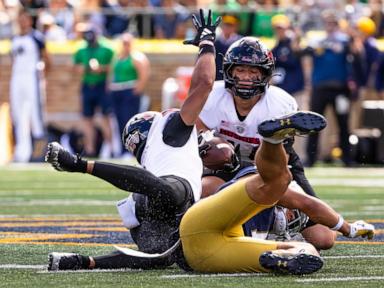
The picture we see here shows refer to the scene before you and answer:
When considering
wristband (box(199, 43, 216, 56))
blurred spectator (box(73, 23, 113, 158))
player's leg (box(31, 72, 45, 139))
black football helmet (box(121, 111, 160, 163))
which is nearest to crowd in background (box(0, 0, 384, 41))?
blurred spectator (box(73, 23, 113, 158))

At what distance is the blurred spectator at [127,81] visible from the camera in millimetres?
17031

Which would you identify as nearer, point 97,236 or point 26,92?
point 97,236

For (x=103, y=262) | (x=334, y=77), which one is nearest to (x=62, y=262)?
(x=103, y=262)

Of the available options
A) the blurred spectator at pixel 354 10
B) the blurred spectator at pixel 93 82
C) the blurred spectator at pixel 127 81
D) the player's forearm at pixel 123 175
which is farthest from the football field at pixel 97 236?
the blurred spectator at pixel 354 10

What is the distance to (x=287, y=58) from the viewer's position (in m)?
15.6

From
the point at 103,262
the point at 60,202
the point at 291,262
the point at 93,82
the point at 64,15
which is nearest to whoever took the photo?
the point at 291,262

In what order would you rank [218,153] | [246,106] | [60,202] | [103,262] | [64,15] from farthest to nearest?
[64,15] → [60,202] → [246,106] → [218,153] → [103,262]

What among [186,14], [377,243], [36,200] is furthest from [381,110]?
[377,243]

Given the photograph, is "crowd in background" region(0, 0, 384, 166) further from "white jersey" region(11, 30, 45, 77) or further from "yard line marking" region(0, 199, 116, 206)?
"yard line marking" region(0, 199, 116, 206)

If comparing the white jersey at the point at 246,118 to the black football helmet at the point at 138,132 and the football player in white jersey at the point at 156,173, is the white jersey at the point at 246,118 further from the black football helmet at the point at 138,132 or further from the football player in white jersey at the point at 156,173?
the black football helmet at the point at 138,132

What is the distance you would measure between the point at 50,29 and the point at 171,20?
74.3 inches

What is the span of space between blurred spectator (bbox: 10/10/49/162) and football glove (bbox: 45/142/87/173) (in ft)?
37.0

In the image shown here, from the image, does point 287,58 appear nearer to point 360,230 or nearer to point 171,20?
point 171,20

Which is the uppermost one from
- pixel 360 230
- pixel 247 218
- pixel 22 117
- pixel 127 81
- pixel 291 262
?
pixel 247 218
